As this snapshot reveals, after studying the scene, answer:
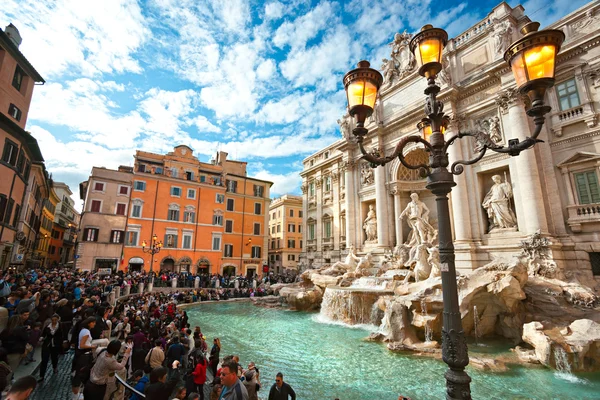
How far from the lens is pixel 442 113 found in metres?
3.66

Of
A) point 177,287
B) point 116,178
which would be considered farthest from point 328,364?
point 116,178

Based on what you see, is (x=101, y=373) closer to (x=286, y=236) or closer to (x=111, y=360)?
(x=111, y=360)

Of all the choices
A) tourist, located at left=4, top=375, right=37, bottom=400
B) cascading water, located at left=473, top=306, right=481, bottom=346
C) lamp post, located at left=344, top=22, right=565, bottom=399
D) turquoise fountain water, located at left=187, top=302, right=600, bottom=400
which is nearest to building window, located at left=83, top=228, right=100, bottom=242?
turquoise fountain water, located at left=187, top=302, right=600, bottom=400

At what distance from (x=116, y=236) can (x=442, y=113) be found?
28.8 m

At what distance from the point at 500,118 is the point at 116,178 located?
95.1ft

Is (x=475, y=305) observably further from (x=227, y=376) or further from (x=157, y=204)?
(x=157, y=204)

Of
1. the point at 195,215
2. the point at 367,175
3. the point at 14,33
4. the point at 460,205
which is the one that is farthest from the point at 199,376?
→ the point at 195,215

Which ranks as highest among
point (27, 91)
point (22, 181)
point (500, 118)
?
point (27, 91)

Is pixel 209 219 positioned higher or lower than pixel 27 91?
lower

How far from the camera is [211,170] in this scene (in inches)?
1297

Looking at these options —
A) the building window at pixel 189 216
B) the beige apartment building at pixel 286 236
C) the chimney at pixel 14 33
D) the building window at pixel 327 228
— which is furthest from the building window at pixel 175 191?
the beige apartment building at pixel 286 236

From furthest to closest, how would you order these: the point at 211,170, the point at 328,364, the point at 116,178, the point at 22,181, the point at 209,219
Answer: the point at 211,170 → the point at 209,219 → the point at 116,178 → the point at 22,181 → the point at 328,364

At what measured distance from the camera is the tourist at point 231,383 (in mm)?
3023

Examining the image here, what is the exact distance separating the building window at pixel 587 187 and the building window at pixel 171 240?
28.6 meters
